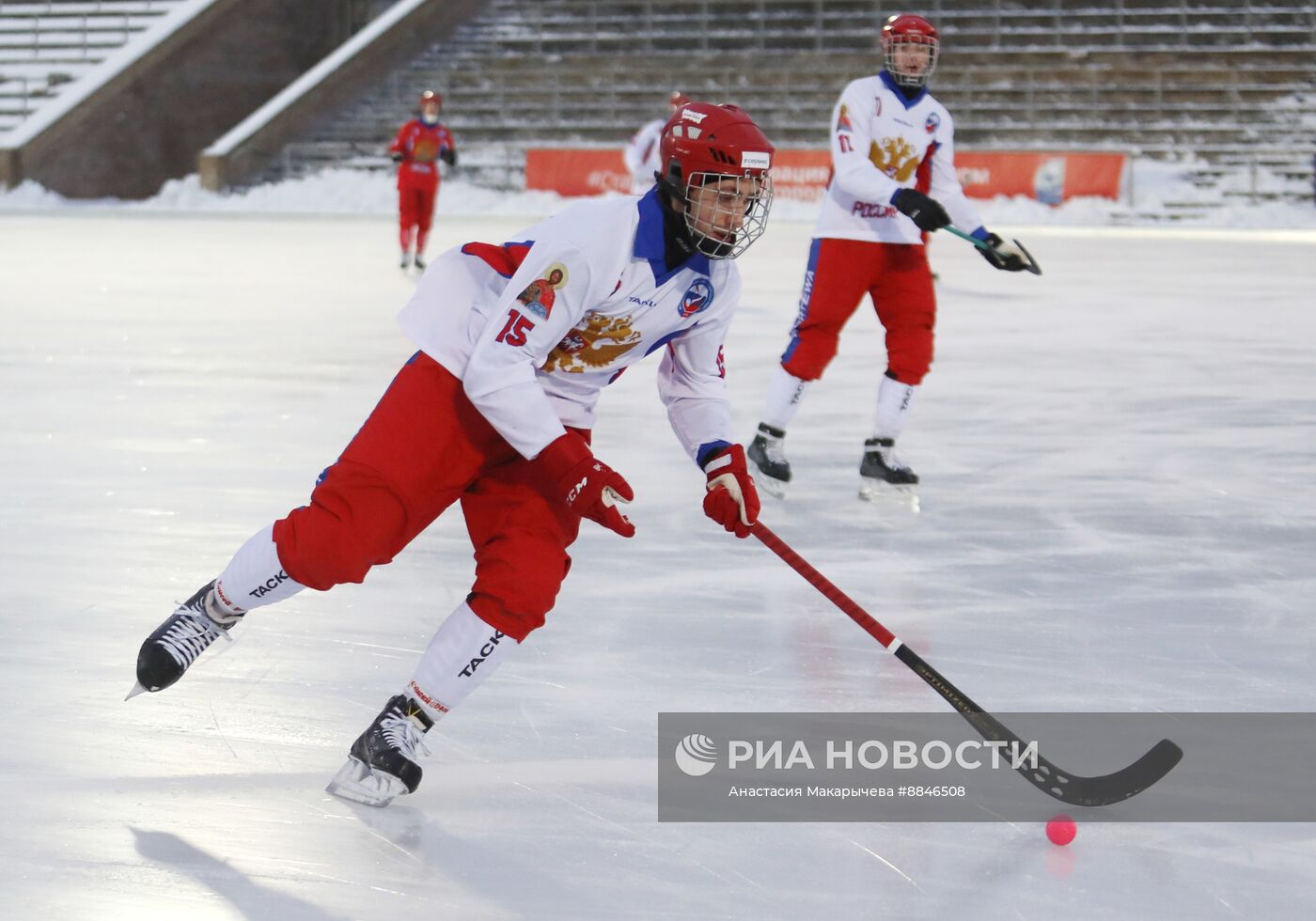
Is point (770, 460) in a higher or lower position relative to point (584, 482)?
lower

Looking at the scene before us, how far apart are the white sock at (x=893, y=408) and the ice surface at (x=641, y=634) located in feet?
0.66

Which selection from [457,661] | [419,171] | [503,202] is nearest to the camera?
[457,661]

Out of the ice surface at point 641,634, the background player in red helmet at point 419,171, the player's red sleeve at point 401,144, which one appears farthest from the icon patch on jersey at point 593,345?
the player's red sleeve at point 401,144

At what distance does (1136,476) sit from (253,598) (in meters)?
3.32

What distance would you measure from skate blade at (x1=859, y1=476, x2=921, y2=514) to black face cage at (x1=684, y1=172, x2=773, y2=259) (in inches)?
97.9

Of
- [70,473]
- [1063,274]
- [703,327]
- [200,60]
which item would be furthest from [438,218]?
[703,327]

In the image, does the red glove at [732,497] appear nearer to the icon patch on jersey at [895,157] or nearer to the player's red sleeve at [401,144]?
the icon patch on jersey at [895,157]

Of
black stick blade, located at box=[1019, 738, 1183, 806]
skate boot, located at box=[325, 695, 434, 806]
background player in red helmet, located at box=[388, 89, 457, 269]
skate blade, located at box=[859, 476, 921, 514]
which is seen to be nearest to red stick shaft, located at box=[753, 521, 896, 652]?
black stick blade, located at box=[1019, 738, 1183, 806]

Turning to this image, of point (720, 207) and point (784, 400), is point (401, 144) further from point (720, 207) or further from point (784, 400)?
point (720, 207)

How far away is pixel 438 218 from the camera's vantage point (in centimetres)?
1936

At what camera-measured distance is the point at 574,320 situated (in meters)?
2.64

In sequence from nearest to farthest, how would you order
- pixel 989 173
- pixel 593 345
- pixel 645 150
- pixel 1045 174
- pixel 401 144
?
pixel 593 345 → pixel 401 144 → pixel 645 150 → pixel 1045 174 → pixel 989 173

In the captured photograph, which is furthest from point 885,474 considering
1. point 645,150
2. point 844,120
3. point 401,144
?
point 645,150

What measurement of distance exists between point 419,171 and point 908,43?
8.63m
